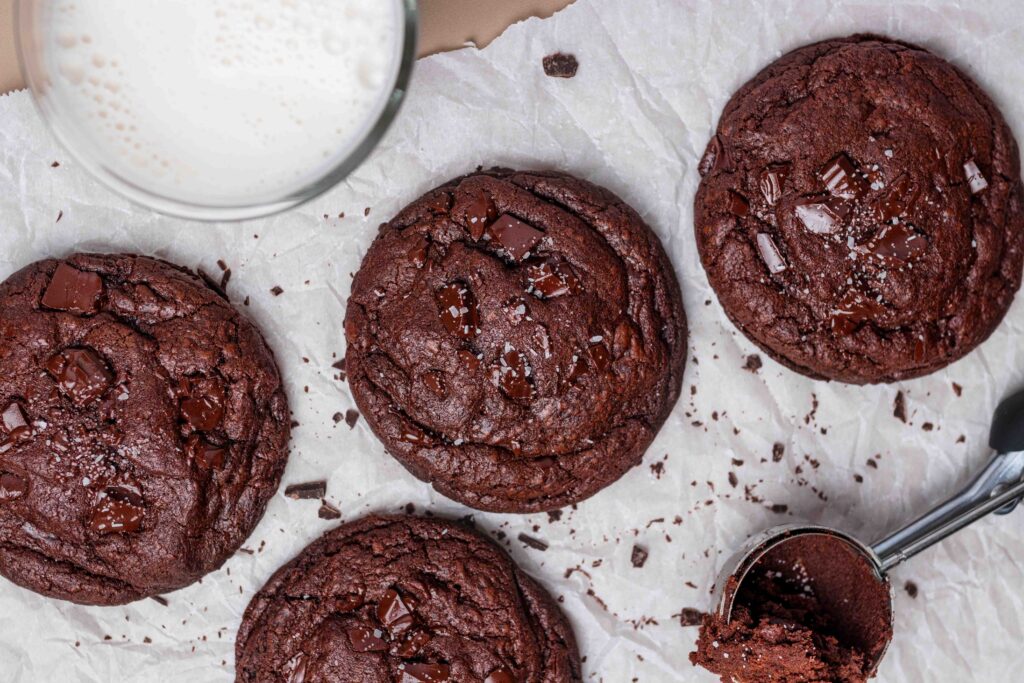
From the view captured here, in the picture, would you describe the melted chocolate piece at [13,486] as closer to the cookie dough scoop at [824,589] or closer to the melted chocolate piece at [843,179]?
the cookie dough scoop at [824,589]

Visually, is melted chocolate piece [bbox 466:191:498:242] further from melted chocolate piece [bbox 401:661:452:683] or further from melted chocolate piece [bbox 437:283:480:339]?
melted chocolate piece [bbox 401:661:452:683]

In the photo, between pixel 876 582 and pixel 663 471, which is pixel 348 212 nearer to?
pixel 663 471

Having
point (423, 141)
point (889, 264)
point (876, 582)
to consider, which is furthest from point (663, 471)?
point (423, 141)

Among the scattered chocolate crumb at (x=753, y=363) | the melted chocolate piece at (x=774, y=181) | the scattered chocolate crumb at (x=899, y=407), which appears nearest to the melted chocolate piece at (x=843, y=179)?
the melted chocolate piece at (x=774, y=181)

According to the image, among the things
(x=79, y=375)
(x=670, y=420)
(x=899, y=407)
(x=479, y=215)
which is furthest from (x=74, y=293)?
(x=899, y=407)

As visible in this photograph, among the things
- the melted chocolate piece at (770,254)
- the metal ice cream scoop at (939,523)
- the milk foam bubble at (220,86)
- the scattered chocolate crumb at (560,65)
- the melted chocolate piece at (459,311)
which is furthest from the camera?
the scattered chocolate crumb at (560,65)

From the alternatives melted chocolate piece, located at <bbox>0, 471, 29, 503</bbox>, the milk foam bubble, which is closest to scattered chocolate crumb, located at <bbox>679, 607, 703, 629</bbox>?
the milk foam bubble

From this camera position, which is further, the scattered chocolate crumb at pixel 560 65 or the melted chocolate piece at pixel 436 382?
the scattered chocolate crumb at pixel 560 65

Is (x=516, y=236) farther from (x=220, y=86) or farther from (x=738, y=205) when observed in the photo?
(x=220, y=86)
